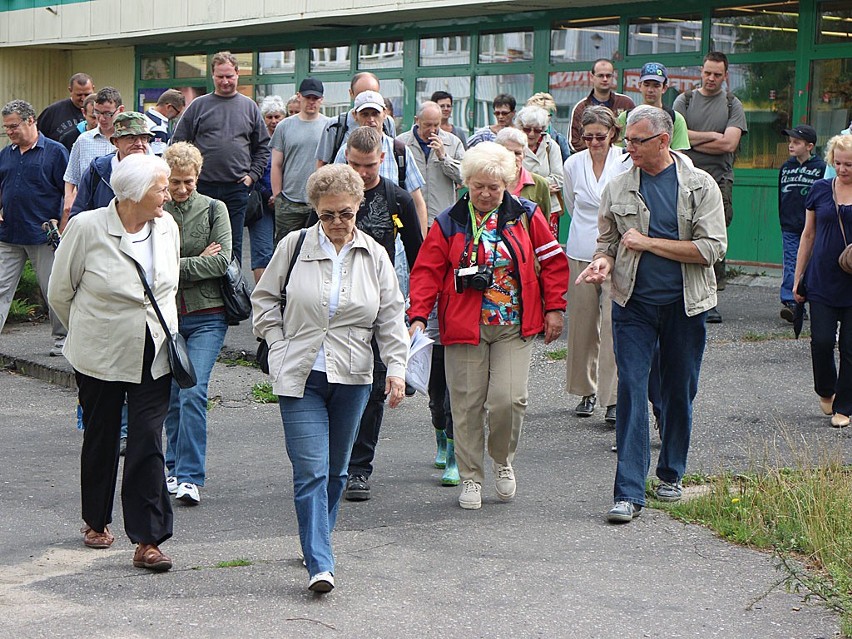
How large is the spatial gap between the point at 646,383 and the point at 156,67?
21.9 meters

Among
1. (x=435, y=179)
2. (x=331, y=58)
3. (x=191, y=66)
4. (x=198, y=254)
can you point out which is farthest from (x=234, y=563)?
(x=191, y=66)

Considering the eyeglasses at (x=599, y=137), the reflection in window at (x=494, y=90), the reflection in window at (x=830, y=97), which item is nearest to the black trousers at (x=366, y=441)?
the eyeglasses at (x=599, y=137)

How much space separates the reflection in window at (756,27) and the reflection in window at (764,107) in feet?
0.72

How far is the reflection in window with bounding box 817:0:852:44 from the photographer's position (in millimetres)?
14789

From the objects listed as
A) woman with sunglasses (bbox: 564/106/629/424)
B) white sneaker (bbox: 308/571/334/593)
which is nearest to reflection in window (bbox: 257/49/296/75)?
woman with sunglasses (bbox: 564/106/629/424)

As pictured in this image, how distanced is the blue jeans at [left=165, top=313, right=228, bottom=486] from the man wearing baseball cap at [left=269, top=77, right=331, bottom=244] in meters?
3.79

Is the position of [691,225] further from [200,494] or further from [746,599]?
[200,494]

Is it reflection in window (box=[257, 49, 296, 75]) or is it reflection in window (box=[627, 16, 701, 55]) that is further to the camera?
reflection in window (box=[257, 49, 296, 75])

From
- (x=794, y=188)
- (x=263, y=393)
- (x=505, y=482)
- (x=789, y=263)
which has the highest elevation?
(x=794, y=188)

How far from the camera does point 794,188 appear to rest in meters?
12.5

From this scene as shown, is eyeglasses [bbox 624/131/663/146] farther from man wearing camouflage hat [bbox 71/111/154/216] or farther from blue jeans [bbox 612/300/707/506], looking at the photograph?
man wearing camouflage hat [bbox 71/111/154/216]

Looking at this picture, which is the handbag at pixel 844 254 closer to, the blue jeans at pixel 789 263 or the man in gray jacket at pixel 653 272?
the man in gray jacket at pixel 653 272

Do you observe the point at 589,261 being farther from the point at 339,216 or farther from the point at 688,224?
the point at 339,216

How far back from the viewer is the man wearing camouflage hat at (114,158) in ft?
24.9
